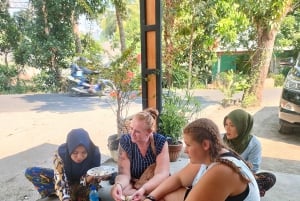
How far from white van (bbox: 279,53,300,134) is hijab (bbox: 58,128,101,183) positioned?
2.53 meters

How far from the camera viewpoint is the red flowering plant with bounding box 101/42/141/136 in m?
2.69

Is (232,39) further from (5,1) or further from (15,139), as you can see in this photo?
(5,1)

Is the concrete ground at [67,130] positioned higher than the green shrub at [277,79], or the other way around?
the green shrub at [277,79]

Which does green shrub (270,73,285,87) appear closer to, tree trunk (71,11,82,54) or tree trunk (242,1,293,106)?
tree trunk (242,1,293,106)

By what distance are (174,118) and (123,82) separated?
23.3 inches

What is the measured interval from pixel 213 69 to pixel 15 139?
3215 millimetres

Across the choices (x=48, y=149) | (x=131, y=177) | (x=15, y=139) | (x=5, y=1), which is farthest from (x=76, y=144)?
(x=5, y=1)

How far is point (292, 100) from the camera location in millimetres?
3379

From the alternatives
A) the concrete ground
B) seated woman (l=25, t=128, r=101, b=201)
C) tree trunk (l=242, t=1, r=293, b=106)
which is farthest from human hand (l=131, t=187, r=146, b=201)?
tree trunk (l=242, t=1, r=293, b=106)

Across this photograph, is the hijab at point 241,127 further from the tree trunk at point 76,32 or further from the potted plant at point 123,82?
the tree trunk at point 76,32

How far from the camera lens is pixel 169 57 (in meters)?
3.56

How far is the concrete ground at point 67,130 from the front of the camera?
2486 mm

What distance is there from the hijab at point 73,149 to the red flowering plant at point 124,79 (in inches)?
41.6

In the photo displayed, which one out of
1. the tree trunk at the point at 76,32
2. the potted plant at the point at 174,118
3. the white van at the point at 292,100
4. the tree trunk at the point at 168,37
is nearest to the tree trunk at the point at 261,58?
the white van at the point at 292,100
